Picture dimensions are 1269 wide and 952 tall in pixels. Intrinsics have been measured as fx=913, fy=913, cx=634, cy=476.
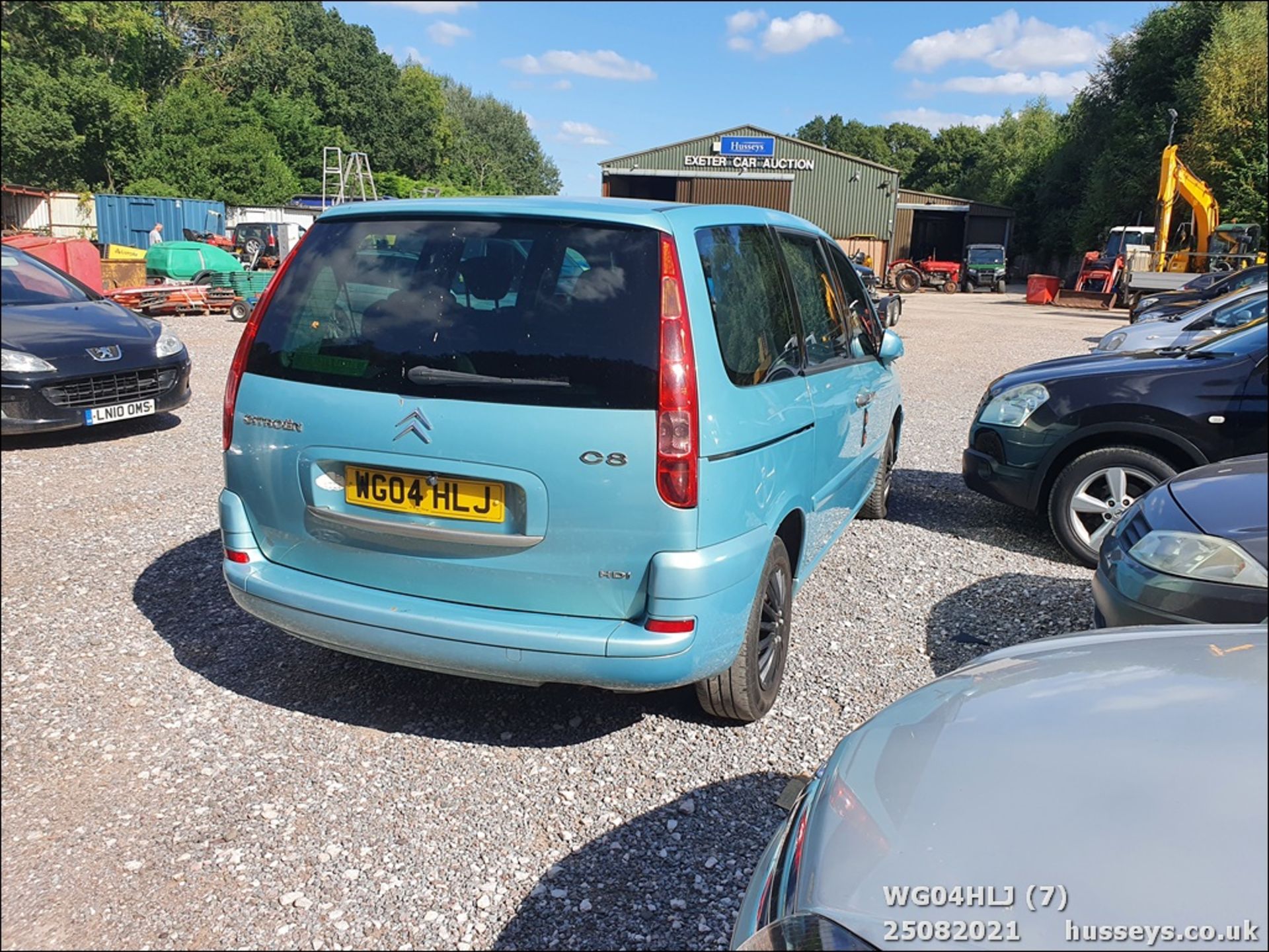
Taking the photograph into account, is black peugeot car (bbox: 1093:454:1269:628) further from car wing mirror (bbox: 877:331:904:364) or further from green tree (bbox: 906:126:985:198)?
green tree (bbox: 906:126:985:198)

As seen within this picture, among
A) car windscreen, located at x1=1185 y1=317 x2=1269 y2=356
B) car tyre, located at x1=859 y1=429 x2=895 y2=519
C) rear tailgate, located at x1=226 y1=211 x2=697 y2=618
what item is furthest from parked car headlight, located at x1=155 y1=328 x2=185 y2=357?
car windscreen, located at x1=1185 y1=317 x2=1269 y2=356

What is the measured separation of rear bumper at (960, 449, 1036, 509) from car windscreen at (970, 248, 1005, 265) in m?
36.2

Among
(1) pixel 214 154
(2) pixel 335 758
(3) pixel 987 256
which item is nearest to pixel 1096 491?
(2) pixel 335 758

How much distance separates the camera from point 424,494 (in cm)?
274

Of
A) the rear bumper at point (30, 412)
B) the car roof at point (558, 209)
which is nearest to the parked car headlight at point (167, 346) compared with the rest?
the car roof at point (558, 209)

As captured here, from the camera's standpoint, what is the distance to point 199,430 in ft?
20.5

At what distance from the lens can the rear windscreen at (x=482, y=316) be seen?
2.68 meters

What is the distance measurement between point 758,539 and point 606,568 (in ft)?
1.84

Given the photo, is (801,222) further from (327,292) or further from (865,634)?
(327,292)

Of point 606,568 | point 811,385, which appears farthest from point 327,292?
point 811,385

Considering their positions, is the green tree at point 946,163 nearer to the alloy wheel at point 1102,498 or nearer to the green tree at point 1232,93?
the alloy wheel at point 1102,498

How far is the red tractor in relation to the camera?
122 feet

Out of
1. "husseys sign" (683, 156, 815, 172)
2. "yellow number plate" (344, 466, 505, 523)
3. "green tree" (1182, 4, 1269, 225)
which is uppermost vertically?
"husseys sign" (683, 156, 815, 172)

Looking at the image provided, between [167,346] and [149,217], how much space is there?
103 ft
